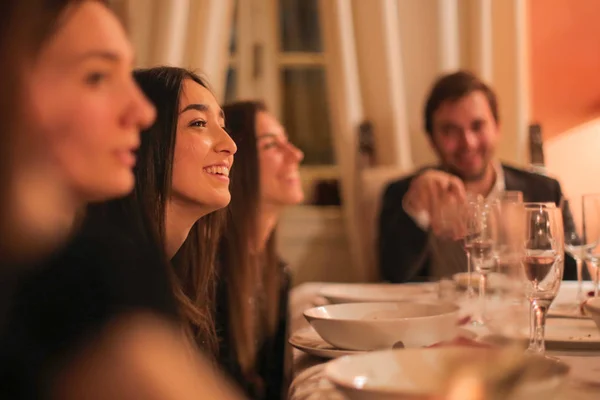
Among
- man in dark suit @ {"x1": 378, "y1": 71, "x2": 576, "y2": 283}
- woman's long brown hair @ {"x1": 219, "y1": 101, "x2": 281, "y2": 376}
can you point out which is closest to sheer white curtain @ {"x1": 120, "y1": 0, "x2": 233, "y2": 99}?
woman's long brown hair @ {"x1": 219, "y1": 101, "x2": 281, "y2": 376}

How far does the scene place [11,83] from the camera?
290 millimetres

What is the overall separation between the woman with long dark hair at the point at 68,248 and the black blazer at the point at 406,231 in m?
1.46

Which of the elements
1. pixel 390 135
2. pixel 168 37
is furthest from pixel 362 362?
pixel 390 135

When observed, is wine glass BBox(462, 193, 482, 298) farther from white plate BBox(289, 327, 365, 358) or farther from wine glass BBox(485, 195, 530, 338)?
wine glass BBox(485, 195, 530, 338)

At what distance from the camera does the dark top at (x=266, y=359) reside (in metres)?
0.93

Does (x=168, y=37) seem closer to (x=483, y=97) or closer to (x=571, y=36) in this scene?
(x=483, y=97)

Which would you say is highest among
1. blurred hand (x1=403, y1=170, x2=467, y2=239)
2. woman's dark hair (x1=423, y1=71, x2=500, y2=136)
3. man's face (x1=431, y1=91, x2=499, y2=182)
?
woman's dark hair (x1=423, y1=71, x2=500, y2=136)

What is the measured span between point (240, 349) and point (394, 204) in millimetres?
1012

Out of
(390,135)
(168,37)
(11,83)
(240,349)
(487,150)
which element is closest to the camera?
(11,83)

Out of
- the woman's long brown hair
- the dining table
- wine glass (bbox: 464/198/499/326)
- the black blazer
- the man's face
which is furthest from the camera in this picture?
the man's face

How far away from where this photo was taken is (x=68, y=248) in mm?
306

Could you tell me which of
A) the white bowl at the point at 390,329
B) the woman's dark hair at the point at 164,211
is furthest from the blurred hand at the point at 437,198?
the woman's dark hair at the point at 164,211

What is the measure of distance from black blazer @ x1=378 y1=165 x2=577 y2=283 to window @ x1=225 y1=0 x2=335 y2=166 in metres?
0.43

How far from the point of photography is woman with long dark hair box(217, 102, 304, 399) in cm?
75
